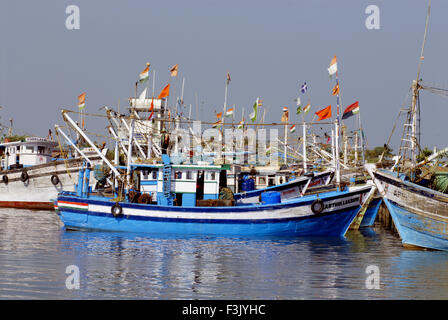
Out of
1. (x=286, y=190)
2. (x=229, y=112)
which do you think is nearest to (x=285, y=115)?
(x=229, y=112)

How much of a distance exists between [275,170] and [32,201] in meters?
18.6

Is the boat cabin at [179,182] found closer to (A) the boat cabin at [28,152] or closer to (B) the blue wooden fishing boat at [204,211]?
(B) the blue wooden fishing boat at [204,211]

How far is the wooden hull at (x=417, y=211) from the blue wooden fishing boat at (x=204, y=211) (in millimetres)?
3277

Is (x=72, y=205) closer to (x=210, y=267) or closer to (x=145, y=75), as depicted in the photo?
(x=145, y=75)

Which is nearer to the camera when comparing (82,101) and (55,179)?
(82,101)

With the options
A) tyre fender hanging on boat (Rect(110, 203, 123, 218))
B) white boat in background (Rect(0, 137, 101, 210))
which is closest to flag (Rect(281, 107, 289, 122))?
white boat in background (Rect(0, 137, 101, 210))

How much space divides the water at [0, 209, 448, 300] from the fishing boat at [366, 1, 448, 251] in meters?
0.62

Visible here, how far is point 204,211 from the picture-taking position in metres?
24.9

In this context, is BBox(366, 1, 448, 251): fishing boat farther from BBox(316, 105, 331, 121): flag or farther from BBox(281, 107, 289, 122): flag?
BBox(281, 107, 289, 122): flag

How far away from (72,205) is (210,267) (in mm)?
11080

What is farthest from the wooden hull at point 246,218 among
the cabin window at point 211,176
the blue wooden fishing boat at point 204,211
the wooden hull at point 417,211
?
the wooden hull at point 417,211

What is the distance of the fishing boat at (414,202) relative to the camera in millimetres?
20359

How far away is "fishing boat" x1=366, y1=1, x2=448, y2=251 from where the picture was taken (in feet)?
66.8

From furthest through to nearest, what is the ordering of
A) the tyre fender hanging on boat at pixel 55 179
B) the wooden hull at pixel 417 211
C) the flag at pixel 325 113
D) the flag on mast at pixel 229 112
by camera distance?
1. the flag on mast at pixel 229 112
2. the tyre fender hanging on boat at pixel 55 179
3. the flag at pixel 325 113
4. the wooden hull at pixel 417 211
